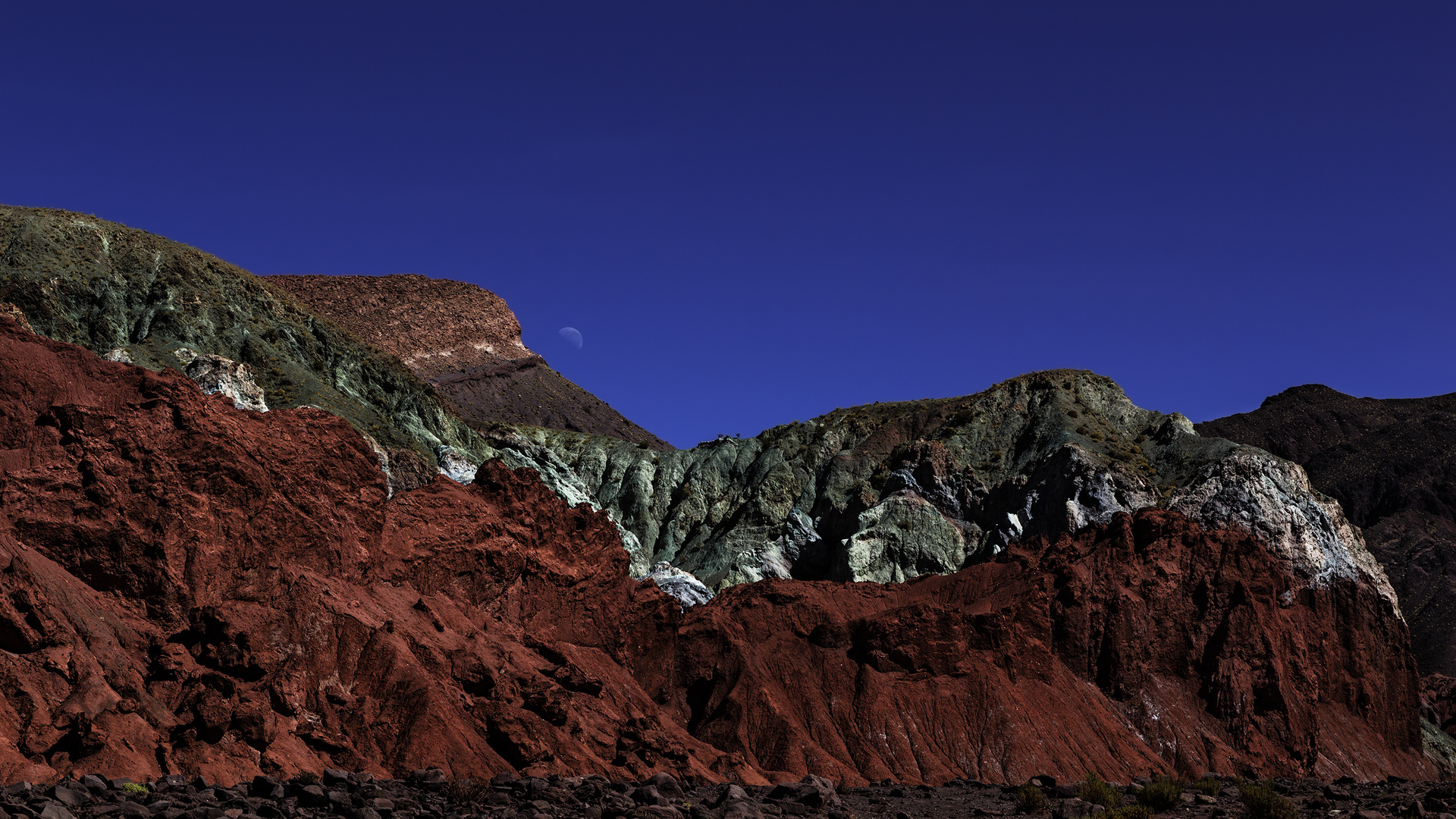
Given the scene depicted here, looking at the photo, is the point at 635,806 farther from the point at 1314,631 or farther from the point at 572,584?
the point at 1314,631

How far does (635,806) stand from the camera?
95.3 feet

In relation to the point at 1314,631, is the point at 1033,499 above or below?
above

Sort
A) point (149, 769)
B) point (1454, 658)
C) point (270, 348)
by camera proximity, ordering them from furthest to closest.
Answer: point (1454, 658)
point (270, 348)
point (149, 769)

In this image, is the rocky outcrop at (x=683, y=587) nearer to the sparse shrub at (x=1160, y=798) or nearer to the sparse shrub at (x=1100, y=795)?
the sparse shrub at (x=1100, y=795)

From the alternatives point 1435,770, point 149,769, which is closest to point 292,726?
point 149,769

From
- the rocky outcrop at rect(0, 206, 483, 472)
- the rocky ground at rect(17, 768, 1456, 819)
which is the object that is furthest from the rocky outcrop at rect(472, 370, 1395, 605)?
the rocky ground at rect(17, 768, 1456, 819)

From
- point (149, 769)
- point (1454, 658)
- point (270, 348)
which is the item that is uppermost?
point (270, 348)

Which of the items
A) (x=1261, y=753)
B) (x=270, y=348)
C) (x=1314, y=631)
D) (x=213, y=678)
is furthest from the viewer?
(x=270, y=348)

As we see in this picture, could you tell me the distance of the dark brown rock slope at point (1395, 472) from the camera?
393ft

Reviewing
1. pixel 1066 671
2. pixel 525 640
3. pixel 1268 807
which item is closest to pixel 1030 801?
pixel 1268 807

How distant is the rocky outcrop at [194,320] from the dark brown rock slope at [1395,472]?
82.3 metres

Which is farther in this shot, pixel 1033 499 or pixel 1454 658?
pixel 1454 658

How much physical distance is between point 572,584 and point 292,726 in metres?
17.4

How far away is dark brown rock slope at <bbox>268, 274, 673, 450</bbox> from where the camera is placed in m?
151
